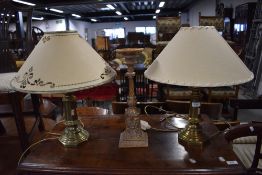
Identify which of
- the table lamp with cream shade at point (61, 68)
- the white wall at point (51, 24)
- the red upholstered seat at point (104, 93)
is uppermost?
the white wall at point (51, 24)

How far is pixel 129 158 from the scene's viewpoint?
38.3 inches

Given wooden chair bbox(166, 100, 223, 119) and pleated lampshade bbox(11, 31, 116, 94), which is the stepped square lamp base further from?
wooden chair bbox(166, 100, 223, 119)

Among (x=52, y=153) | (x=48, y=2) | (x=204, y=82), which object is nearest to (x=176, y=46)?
(x=204, y=82)

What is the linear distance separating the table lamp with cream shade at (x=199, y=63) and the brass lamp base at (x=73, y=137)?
46cm

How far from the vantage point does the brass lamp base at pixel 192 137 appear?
1043mm

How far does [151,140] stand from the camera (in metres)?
1.12

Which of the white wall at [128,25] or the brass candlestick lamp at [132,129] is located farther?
the white wall at [128,25]

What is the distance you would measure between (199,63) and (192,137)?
0.39 meters

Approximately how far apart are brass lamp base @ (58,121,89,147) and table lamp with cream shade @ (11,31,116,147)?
0.31m

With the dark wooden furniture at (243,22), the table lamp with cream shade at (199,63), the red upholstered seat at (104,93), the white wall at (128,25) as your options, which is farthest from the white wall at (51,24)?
the table lamp with cream shade at (199,63)

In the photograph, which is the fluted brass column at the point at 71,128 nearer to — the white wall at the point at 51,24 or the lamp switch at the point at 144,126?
the lamp switch at the point at 144,126

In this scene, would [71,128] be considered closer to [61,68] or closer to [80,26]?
[61,68]

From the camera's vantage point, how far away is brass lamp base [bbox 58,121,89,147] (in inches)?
42.4

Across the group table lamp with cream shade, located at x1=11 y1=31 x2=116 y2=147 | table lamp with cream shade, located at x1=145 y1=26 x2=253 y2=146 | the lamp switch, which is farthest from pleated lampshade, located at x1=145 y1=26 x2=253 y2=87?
the lamp switch
